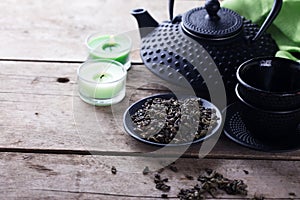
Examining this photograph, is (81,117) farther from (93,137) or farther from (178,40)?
(178,40)

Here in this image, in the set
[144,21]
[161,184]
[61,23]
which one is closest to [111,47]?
[144,21]

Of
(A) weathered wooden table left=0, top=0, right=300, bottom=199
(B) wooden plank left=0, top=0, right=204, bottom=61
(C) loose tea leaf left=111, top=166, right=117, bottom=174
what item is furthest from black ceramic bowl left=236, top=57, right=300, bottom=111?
(B) wooden plank left=0, top=0, right=204, bottom=61

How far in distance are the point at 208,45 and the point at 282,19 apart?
0.74 feet

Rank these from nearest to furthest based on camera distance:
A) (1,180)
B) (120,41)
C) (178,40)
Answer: (1,180) < (178,40) < (120,41)

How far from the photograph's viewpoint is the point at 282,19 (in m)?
→ 1.20

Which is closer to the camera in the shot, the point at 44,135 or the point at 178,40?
the point at 44,135

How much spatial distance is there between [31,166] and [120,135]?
164 mm

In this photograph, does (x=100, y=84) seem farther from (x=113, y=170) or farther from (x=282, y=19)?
(x=282, y=19)

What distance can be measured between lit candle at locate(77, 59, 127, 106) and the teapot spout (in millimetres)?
98

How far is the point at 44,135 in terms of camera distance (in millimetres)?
985

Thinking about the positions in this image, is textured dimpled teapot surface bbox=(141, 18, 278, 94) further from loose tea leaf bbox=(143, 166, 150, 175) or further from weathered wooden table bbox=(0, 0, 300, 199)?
loose tea leaf bbox=(143, 166, 150, 175)

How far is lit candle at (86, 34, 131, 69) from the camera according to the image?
1.18 m

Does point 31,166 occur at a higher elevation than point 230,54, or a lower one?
lower

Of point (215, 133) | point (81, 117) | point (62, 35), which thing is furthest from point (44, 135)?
point (62, 35)
